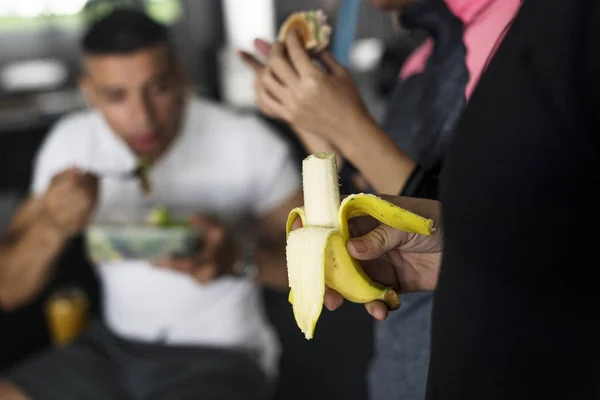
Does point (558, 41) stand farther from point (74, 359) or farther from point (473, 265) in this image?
point (74, 359)

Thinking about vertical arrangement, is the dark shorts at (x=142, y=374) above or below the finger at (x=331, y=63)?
below

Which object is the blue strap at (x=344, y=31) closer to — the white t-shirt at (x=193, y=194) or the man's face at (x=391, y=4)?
the man's face at (x=391, y=4)

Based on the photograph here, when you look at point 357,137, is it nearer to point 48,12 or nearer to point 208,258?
point 208,258

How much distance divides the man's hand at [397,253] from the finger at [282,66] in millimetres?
220

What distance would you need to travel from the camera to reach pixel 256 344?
108 centimetres

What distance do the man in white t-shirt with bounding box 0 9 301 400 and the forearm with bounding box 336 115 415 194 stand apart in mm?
473

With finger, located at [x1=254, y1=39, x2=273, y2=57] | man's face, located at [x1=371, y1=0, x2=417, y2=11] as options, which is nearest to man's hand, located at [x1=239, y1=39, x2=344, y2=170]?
finger, located at [x1=254, y1=39, x2=273, y2=57]

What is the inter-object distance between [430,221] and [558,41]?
118 mm

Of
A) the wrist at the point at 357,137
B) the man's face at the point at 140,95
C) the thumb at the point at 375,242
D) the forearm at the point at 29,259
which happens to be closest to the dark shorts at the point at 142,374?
the forearm at the point at 29,259

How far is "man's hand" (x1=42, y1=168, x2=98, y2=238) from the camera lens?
0.95 metres

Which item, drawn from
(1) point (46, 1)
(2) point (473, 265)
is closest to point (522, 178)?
(2) point (473, 265)

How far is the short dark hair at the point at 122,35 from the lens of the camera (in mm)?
1036

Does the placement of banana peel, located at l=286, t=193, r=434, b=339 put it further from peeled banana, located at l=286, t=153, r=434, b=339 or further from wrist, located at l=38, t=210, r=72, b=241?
wrist, located at l=38, t=210, r=72, b=241

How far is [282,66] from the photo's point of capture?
55cm
